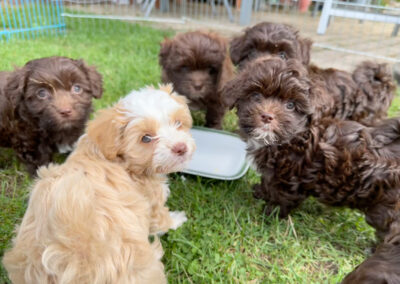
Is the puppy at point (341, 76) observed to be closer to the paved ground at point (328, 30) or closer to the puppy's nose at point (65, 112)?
the puppy's nose at point (65, 112)

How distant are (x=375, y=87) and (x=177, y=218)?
290 cm

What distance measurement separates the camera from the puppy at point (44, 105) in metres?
3.02

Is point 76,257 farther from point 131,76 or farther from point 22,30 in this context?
point 22,30

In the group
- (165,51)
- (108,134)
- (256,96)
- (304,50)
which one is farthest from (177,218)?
(304,50)

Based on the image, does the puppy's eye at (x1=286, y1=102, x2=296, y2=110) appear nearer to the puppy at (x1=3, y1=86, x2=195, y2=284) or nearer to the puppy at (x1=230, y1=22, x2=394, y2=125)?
the puppy at (x1=3, y1=86, x2=195, y2=284)

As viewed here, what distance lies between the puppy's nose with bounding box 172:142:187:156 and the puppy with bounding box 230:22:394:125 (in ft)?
6.21

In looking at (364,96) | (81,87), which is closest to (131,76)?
(81,87)

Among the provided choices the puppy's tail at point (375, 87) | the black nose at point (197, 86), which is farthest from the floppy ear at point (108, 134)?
the puppy's tail at point (375, 87)

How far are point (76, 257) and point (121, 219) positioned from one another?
0.32m

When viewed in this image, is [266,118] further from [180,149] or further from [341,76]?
[341,76]

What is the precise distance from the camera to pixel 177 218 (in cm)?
296

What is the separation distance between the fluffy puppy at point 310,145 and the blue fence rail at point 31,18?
20.8 ft

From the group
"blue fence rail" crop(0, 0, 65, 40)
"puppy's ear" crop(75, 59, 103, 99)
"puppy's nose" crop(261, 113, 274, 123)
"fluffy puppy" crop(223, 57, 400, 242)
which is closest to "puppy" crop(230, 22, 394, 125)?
"fluffy puppy" crop(223, 57, 400, 242)

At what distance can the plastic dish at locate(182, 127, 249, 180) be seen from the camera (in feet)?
11.4
